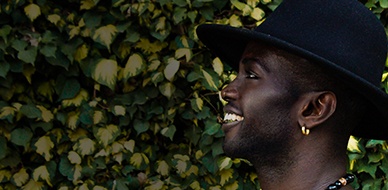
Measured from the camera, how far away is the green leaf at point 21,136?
123 inches

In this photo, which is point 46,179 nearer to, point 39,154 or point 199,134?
point 39,154

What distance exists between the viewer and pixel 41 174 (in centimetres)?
316

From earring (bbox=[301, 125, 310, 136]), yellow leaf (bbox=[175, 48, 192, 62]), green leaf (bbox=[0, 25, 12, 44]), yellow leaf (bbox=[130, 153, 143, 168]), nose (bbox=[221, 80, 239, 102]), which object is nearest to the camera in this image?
earring (bbox=[301, 125, 310, 136])

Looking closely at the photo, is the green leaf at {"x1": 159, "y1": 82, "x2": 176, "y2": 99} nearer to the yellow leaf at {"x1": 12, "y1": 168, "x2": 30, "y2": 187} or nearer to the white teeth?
the yellow leaf at {"x1": 12, "y1": 168, "x2": 30, "y2": 187}

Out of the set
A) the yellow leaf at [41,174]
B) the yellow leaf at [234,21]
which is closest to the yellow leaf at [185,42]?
the yellow leaf at [234,21]

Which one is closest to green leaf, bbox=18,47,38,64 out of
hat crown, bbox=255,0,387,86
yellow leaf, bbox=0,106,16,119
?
yellow leaf, bbox=0,106,16,119

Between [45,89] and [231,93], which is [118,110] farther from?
[231,93]

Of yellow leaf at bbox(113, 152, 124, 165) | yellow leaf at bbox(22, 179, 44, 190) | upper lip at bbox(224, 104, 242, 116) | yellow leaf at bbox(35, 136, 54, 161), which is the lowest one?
yellow leaf at bbox(22, 179, 44, 190)

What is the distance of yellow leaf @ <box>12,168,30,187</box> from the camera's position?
316 cm

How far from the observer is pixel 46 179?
3166mm

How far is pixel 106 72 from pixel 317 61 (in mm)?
1560

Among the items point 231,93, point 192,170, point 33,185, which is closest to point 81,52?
point 33,185

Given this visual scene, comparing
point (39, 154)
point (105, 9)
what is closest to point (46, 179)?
point (39, 154)

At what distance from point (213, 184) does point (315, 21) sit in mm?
1604
